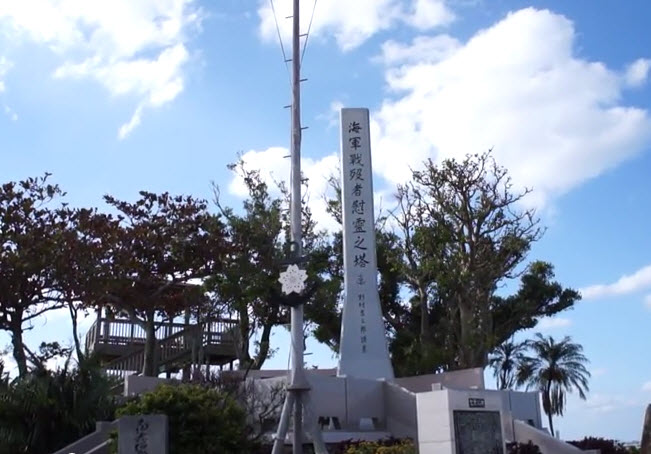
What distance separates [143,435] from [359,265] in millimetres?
12077

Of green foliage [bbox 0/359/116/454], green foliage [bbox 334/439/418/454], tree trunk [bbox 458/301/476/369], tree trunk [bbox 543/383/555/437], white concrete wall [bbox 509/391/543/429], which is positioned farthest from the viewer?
tree trunk [bbox 543/383/555/437]

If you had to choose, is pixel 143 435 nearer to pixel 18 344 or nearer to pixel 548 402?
pixel 18 344

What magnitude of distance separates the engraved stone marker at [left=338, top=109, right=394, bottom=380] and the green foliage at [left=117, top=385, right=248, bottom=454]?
8.89m

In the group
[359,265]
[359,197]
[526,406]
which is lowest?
[526,406]

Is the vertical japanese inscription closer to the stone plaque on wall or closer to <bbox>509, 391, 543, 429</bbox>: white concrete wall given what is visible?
<bbox>509, 391, 543, 429</bbox>: white concrete wall

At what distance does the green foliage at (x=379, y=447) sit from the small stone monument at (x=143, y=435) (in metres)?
4.27

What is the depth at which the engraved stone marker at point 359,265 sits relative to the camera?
72.5 feet

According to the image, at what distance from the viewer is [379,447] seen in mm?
15047

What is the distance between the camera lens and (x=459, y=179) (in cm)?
2589

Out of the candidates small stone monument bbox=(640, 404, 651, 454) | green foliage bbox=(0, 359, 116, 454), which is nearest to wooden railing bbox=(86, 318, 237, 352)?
green foliage bbox=(0, 359, 116, 454)

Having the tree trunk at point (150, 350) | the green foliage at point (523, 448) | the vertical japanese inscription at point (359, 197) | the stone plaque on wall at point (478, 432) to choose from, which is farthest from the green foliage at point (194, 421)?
the tree trunk at point (150, 350)

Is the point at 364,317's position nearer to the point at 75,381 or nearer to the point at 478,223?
the point at 478,223

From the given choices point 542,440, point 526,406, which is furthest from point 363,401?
point 542,440

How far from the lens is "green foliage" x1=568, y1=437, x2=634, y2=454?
15914 mm
